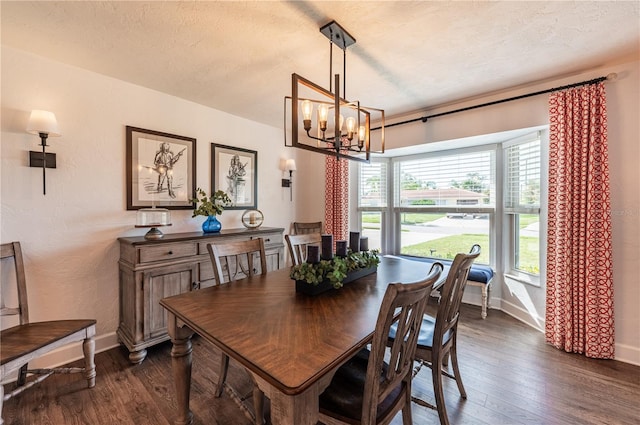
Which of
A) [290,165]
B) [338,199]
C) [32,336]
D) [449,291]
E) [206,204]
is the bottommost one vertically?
[32,336]

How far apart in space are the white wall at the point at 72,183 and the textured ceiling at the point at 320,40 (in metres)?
0.19

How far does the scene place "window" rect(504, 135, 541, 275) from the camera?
288 cm

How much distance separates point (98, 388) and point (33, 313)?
85 cm

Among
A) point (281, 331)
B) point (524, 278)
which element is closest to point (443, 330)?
point (281, 331)

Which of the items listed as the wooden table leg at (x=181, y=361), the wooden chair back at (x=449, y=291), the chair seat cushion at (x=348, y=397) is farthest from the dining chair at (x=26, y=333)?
the wooden chair back at (x=449, y=291)

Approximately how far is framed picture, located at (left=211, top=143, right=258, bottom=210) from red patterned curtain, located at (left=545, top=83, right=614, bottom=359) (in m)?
3.30

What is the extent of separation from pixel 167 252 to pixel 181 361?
4.00ft

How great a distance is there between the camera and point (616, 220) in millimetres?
2234

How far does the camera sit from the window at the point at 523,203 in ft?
9.46

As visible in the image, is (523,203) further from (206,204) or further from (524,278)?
(206,204)

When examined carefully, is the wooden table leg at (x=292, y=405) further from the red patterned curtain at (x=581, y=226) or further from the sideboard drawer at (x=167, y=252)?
the red patterned curtain at (x=581, y=226)

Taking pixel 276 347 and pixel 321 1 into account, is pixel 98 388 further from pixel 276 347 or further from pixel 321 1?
pixel 321 1

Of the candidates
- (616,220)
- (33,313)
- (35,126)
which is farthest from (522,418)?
(35,126)

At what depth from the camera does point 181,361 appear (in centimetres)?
139
